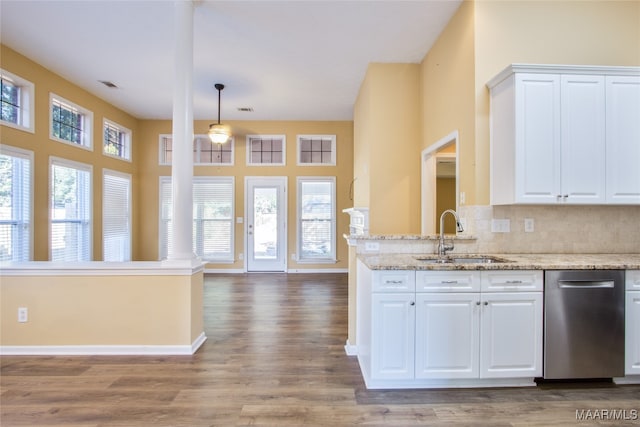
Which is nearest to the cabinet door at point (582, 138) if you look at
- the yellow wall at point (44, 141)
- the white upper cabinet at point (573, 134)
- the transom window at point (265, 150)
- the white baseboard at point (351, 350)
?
the white upper cabinet at point (573, 134)

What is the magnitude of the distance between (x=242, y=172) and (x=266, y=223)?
3.99ft

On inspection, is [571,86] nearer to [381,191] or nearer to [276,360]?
[381,191]

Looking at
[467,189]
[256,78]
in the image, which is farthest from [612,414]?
[256,78]

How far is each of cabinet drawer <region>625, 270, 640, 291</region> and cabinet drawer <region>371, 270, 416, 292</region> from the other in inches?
59.8

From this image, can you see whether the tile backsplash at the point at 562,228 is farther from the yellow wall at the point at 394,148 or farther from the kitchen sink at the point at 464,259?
the yellow wall at the point at 394,148

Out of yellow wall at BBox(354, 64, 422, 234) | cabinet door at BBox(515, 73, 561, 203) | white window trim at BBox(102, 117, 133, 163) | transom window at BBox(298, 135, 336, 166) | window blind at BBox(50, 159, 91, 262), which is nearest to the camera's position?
cabinet door at BBox(515, 73, 561, 203)

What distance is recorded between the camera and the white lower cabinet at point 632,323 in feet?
6.86

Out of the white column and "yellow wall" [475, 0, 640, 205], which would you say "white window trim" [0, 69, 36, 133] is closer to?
the white column

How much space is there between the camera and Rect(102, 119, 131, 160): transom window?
5359 mm

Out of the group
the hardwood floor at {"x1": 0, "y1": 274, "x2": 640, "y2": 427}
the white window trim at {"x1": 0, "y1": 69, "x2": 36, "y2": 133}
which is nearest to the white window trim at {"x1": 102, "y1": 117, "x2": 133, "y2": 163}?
the white window trim at {"x1": 0, "y1": 69, "x2": 36, "y2": 133}

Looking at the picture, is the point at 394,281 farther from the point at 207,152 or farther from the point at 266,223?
the point at 207,152

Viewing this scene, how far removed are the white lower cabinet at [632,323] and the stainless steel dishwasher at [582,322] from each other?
0.05 metres

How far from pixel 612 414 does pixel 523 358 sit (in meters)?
0.53

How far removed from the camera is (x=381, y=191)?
3.86 metres
